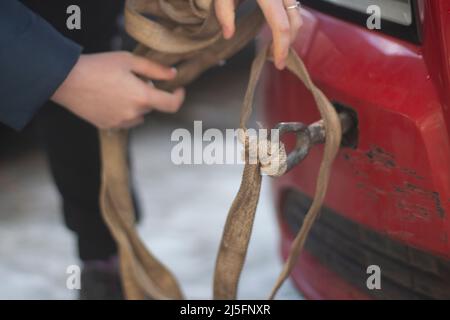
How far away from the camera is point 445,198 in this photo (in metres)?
1.18

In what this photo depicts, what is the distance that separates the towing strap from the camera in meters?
1.25

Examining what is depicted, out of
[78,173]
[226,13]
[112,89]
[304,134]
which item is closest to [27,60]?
[112,89]

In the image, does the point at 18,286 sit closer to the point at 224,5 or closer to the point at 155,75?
the point at 155,75

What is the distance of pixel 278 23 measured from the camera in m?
1.22

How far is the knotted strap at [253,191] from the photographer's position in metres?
1.22

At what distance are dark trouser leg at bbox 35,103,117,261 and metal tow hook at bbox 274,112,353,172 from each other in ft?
2.30

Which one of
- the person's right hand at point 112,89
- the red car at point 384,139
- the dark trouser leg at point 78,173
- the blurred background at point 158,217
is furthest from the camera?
the blurred background at point 158,217

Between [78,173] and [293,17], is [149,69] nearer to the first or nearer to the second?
[293,17]

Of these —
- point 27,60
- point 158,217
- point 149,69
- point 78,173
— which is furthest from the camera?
point 158,217

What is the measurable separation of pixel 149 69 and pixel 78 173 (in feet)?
1.66

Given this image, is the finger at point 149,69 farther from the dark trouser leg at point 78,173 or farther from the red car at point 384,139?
the dark trouser leg at point 78,173

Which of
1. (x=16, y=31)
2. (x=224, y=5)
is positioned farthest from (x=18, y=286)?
(x=224, y=5)

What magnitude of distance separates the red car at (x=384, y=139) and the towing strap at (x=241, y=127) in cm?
6

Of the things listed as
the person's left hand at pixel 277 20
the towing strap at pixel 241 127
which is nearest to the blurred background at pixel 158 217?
the towing strap at pixel 241 127
